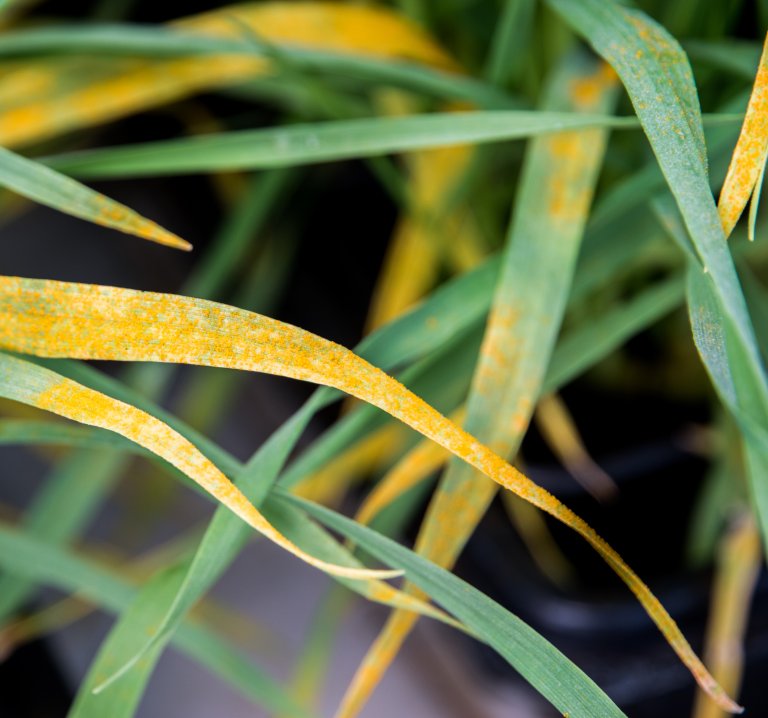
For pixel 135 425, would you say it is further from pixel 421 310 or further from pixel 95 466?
pixel 95 466

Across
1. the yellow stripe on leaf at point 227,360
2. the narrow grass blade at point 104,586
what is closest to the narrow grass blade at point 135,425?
the yellow stripe on leaf at point 227,360

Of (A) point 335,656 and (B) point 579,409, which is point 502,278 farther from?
(A) point 335,656

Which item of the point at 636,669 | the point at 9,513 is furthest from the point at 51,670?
the point at 636,669

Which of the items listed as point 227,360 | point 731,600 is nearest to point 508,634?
point 227,360

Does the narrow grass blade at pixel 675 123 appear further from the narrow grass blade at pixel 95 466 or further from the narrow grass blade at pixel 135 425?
the narrow grass blade at pixel 95 466

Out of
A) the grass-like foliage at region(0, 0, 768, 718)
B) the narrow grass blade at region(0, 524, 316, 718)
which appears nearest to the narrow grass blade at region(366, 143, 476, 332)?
the grass-like foliage at region(0, 0, 768, 718)

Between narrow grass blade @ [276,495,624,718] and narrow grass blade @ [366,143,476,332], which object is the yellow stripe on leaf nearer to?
narrow grass blade @ [276,495,624,718]

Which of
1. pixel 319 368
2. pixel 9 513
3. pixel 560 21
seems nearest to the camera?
pixel 319 368

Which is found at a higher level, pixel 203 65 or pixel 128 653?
pixel 203 65
